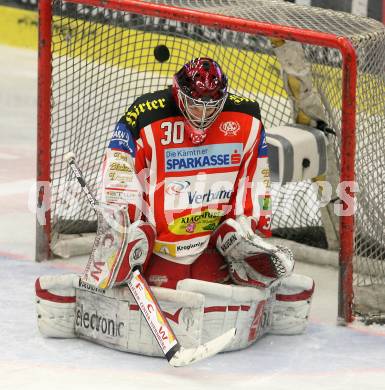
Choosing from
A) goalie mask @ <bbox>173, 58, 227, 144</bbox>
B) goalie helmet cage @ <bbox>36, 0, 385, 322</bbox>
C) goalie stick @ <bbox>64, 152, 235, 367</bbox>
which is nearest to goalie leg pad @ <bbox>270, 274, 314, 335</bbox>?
goalie helmet cage @ <bbox>36, 0, 385, 322</bbox>

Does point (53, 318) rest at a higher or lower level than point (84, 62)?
lower

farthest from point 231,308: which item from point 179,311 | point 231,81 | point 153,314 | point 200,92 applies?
point 231,81

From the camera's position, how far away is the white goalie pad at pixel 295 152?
5.74 metres

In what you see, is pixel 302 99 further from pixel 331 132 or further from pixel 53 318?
pixel 53 318

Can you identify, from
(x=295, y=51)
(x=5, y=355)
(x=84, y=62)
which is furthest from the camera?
(x=84, y=62)

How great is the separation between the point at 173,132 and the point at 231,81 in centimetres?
189

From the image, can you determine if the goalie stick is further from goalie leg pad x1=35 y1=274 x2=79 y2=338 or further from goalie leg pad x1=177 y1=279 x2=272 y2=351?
goalie leg pad x1=35 y1=274 x2=79 y2=338

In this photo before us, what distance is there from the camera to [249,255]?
16.8 feet

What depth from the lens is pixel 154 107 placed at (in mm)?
5090

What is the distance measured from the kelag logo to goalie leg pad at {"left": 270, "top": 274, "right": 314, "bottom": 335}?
0.53 metres

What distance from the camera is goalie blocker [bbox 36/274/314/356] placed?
196 inches

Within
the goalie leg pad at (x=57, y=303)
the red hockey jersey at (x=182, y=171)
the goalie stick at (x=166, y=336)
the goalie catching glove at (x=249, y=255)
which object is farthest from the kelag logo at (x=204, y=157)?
the goalie leg pad at (x=57, y=303)

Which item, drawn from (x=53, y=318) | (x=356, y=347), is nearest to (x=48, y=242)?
(x=53, y=318)

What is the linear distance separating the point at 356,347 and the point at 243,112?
3.08 feet
